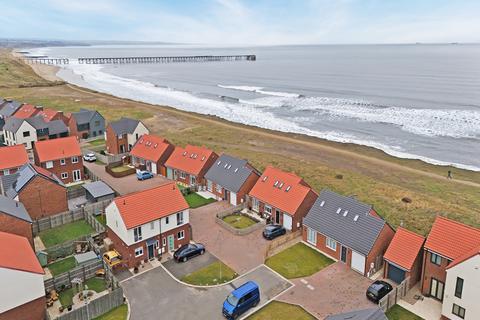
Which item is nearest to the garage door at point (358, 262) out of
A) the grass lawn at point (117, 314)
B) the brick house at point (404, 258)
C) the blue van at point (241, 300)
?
the brick house at point (404, 258)

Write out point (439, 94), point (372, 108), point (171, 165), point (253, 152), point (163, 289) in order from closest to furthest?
point (163, 289) → point (171, 165) → point (253, 152) → point (372, 108) → point (439, 94)

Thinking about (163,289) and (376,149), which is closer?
(163,289)

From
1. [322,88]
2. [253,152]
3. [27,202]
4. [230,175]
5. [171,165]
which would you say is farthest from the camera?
[322,88]

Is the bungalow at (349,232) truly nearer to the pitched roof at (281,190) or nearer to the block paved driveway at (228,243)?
the pitched roof at (281,190)

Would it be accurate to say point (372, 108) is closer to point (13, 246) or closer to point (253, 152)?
point (253, 152)

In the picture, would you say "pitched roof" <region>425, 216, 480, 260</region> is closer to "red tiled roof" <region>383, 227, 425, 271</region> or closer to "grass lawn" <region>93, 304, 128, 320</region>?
"red tiled roof" <region>383, 227, 425, 271</region>

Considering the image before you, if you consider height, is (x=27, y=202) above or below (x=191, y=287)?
above

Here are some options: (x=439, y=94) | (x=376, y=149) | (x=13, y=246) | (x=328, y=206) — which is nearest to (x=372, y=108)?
(x=439, y=94)
